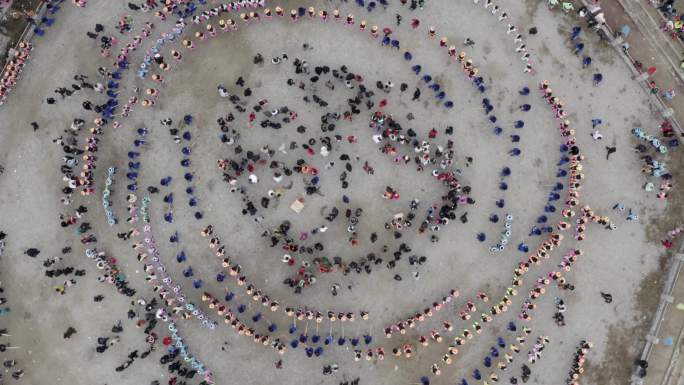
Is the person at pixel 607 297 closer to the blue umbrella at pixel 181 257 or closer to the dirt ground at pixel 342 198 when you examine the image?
the dirt ground at pixel 342 198

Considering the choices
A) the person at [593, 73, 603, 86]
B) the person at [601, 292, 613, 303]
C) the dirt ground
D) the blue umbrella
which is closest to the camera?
the blue umbrella

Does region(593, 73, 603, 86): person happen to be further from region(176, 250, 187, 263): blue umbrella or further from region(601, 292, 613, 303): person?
region(176, 250, 187, 263): blue umbrella

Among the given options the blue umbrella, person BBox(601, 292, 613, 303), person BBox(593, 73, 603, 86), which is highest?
the blue umbrella

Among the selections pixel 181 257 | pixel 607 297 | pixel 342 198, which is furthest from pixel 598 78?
pixel 181 257

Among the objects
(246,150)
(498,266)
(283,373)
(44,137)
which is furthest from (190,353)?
(498,266)

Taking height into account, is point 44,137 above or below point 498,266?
above

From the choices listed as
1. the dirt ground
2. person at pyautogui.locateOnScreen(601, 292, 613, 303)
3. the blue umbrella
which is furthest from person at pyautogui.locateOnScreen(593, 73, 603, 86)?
the blue umbrella

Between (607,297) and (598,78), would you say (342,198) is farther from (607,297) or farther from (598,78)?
(598,78)

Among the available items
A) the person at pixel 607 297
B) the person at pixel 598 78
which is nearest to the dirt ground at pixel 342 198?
the person at pixel 598 78

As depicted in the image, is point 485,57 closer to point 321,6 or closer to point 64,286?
point 321,6

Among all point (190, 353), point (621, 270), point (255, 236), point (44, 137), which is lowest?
point (621, 270)

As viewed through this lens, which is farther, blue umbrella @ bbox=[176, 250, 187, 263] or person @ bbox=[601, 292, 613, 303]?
person @ bbox=[601, 292, 613, 303]
